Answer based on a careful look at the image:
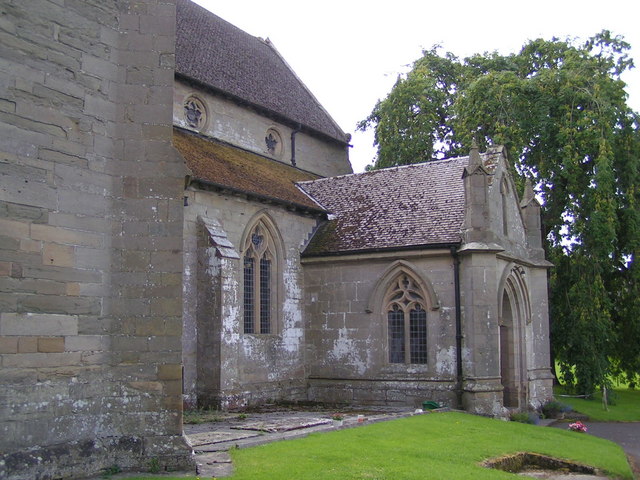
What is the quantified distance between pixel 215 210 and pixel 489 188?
8.33m

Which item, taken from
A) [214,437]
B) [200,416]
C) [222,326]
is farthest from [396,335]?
[214,437]

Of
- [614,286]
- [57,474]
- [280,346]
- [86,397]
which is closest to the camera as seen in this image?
[57,474]

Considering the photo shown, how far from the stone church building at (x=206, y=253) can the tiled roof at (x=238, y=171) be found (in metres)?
0.12

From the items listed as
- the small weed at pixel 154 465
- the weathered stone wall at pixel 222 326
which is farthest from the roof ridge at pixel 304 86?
the small weed at pixel 154 465

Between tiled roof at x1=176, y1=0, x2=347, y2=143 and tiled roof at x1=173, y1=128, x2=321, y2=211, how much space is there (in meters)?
Result: 2.27

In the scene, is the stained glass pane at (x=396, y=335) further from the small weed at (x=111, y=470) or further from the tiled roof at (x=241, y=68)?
the small weed at (x=111, y=470)

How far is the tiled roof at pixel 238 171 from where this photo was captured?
65.1 feet

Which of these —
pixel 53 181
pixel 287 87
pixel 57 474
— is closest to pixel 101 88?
pixel 53 181

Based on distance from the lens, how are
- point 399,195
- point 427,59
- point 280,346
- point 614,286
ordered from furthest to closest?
point 427,59
point 614,286
point 399,195
point 280,346

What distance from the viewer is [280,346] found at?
21.5 metres

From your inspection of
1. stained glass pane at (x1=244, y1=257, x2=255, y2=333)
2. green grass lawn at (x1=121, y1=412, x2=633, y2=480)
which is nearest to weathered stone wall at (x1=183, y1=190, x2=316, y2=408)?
stained glass pane at (x1=244, y1=257, x2=255, y2=333)

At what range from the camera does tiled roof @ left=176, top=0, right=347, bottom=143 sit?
25.0 m

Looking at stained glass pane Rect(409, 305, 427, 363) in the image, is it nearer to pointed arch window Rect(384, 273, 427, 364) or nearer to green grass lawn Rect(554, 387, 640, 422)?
pointed arch window Rect(384, 273, 427, 364)

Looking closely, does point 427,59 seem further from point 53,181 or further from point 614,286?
point 53,181
